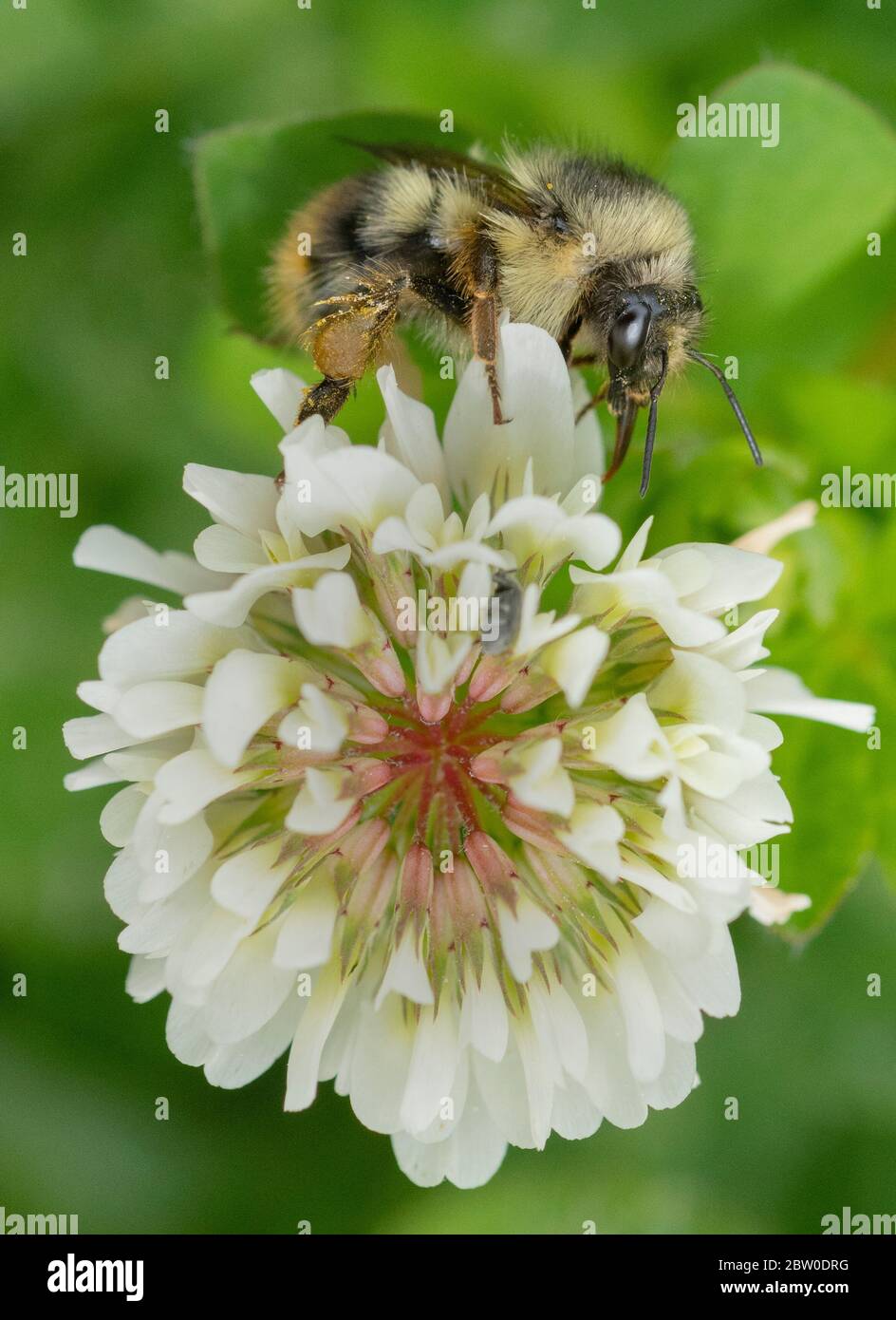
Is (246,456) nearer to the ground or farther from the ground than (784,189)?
nearer to the ground

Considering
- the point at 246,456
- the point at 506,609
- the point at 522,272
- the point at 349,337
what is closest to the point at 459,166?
the point at 522,272

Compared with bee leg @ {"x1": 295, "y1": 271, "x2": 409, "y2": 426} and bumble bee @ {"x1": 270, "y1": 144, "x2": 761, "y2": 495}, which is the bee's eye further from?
bee leg @ {"x1": 295, "y1": 271, "x2": 409, "y2": 426}

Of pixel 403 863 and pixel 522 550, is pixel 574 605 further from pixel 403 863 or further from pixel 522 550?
pixel 403 863

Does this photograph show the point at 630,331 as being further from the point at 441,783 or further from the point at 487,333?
the point at 441,783

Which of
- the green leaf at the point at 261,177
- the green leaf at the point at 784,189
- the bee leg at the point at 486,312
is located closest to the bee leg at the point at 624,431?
the bee leg at the point at 486,312

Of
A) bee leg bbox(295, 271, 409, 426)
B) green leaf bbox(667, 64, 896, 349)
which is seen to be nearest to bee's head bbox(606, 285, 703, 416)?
bee leg bbox(295, 271, 409, 426)

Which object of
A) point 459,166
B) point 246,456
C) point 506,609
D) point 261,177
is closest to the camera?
point 506,609
